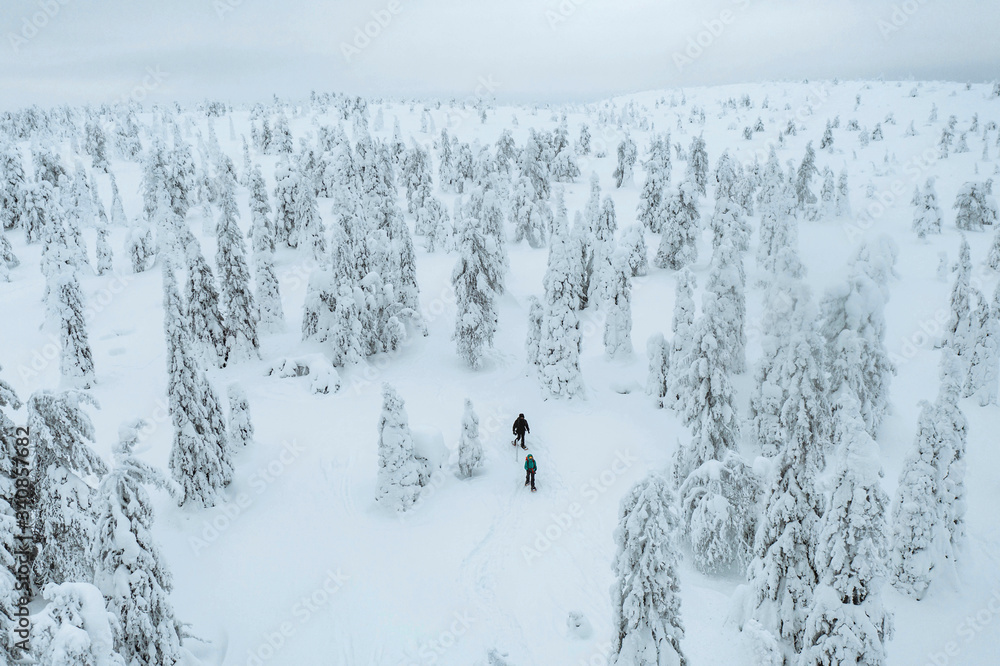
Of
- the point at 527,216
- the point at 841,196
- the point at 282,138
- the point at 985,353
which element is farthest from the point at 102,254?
the point at 841,196

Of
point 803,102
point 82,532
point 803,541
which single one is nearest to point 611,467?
point 803,541

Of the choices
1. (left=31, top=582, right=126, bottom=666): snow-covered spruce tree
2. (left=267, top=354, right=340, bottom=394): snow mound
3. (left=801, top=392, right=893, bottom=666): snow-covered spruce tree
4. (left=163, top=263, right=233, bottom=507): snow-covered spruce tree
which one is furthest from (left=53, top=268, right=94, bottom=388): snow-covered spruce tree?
(left=801, top=392, right=893, bottom=666): snow-covered spruce tree

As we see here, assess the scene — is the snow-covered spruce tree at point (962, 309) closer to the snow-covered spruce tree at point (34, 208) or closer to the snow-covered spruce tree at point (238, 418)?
the snow-covered spruce tree at point (238, 418)

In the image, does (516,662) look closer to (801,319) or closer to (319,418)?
(801,319)

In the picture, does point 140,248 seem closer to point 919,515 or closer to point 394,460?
point 394,460

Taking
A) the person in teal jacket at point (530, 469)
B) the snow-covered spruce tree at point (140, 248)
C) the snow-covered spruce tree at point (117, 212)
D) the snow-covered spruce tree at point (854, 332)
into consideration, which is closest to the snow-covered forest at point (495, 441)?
the snow-covered spruce tree at point (854, 332)

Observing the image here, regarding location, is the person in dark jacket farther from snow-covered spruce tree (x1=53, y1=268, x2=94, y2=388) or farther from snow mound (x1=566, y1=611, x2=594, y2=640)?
snow-covered spruce tree (x1=53, y1=268, x2=94, y2=388)
